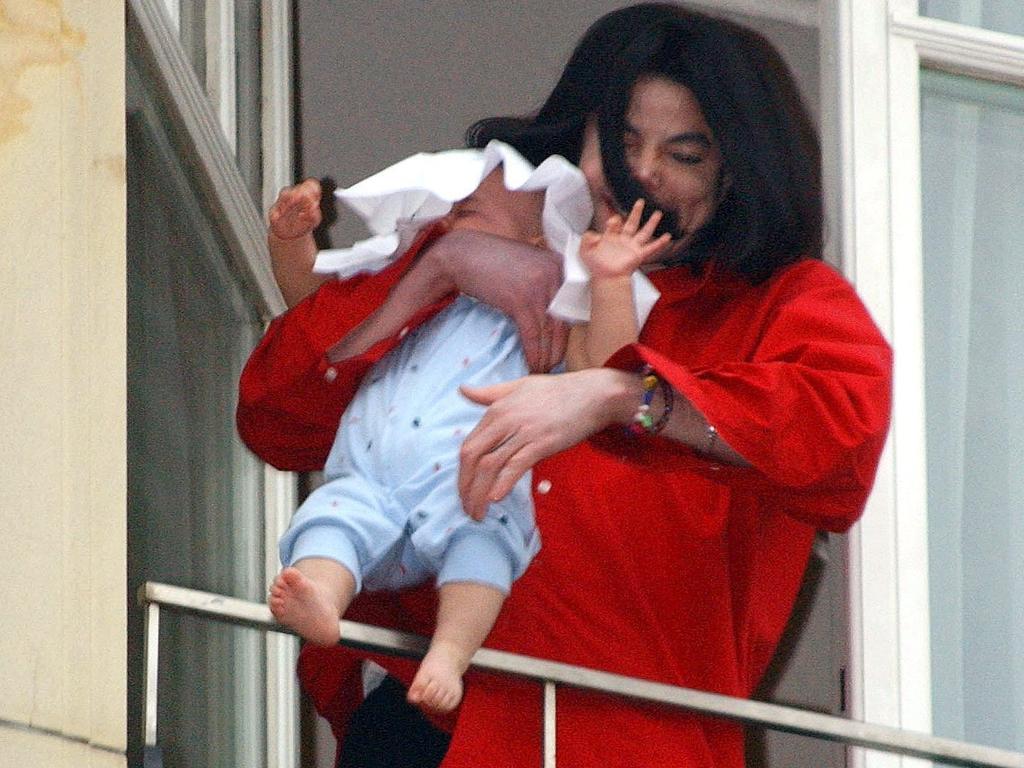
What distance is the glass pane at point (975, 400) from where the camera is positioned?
4191 millimetres

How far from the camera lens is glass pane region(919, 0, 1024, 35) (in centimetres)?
449

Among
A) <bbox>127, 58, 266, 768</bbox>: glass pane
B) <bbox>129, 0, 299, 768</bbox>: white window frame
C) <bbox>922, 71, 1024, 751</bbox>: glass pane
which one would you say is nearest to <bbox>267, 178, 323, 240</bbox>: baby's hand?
<bbox>127, 58, 266, 768</bbox>: glass pane

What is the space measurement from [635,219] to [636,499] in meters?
0.35

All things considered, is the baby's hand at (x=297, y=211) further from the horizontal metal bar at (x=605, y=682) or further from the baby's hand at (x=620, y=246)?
the horizontal metal bar at (x=605, y=682)

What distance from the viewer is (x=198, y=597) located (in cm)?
310

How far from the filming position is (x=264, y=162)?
15.1 ft

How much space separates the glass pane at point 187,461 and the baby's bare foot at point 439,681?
0.54 metres

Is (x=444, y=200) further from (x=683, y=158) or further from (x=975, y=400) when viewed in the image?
(x=975, y=400)

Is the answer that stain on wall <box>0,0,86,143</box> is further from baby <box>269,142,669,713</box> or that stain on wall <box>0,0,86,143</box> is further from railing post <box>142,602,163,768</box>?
railing post <box>142,602,163,768</box>

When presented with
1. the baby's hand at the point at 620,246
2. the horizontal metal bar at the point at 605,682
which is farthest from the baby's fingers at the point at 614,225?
the horizontal metal bar at the point at 605,682

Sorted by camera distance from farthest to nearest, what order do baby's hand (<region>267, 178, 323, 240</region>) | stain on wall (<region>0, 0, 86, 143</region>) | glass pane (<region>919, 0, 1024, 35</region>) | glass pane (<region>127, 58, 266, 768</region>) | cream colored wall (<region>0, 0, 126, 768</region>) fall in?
glass pane (<region>919, 0, 1024, 35</region>)
glass pane (<region>127, 58, 266, 768</region>)
baby's hand (<region>267, 178, 323, 240</region>)
stain on wall (<region>0, 0, 86, 143</region>)
cream colored wall (<region>0, 0, 126, 768</region>)

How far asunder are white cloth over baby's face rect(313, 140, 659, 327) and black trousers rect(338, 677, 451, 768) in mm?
523

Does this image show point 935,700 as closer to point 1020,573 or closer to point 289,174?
point 1020,573

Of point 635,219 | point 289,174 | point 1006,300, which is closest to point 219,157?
point 289,174
